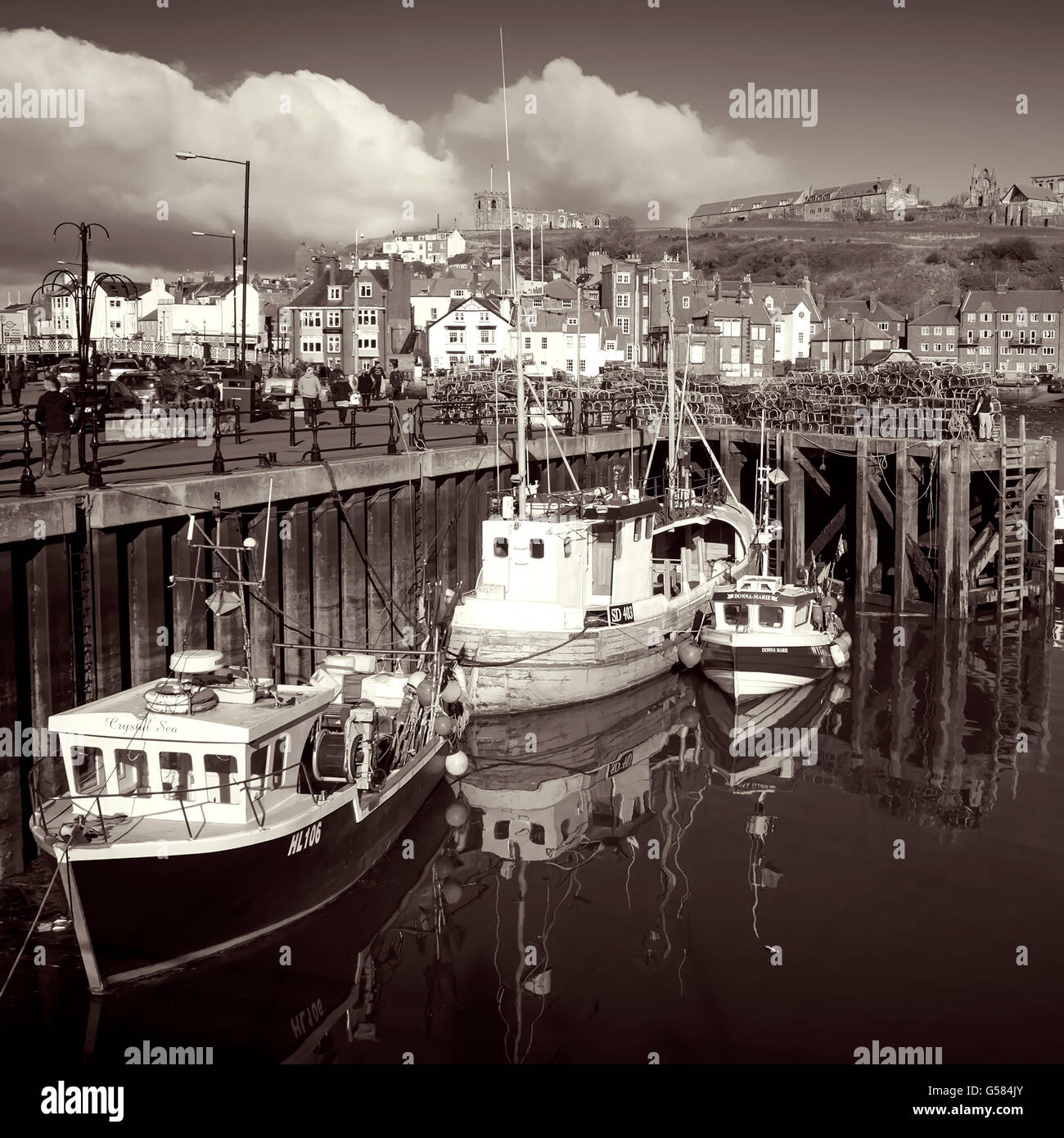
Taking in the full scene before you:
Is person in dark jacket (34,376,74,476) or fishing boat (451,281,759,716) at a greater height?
person in dark jacket (34,376,74,476)

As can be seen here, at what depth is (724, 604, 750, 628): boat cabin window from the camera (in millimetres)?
25047

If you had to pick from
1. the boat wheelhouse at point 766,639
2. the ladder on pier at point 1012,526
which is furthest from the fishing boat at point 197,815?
the ladder on pier at point 1012,526

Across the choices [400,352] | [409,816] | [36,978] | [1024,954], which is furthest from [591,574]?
[400,352]

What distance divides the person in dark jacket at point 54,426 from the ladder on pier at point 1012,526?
22.9 metres

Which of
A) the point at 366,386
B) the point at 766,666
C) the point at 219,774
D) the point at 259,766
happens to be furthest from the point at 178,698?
the point at 366,386

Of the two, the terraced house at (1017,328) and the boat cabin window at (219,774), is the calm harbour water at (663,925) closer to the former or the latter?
the boat cabin window at (219,774)

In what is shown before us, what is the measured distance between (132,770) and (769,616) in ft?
49.9

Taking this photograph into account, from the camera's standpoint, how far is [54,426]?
20.5 m

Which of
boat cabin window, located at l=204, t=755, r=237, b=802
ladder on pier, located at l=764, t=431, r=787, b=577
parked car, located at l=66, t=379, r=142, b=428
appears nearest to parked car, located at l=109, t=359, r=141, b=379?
parked car, located at l=66, t=379, r=142, b=428

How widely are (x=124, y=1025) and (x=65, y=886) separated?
158 centimetres

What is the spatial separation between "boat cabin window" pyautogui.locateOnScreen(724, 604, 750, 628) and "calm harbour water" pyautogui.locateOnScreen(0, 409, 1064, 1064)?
324 centimetres

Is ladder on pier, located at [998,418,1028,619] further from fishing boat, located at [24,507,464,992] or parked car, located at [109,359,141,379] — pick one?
parked car, located at [109,359,141,379]

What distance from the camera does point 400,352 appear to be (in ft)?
300

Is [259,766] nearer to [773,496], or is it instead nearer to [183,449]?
[183,449]
